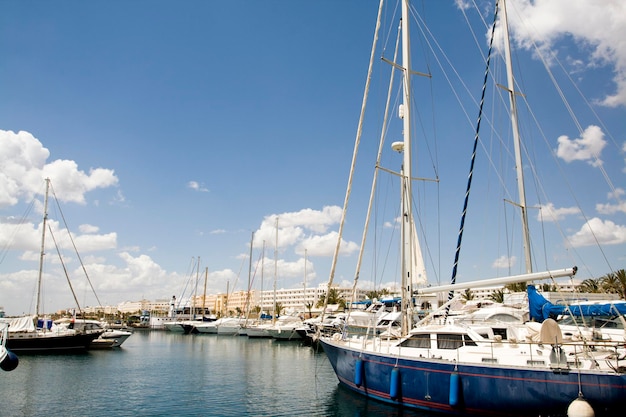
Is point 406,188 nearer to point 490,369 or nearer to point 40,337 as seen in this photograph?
point 490,369

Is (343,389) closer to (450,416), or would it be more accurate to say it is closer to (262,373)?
(450,416)

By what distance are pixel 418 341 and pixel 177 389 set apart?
15.4m

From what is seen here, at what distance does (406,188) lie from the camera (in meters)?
23.4

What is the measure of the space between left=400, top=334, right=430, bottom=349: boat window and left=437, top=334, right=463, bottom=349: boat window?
0.53 m

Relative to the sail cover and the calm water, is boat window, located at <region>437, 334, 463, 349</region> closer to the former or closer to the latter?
the calm water

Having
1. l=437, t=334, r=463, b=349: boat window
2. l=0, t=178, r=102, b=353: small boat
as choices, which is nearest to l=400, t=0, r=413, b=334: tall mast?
l=437, t=334, r=463, b=349: boat window

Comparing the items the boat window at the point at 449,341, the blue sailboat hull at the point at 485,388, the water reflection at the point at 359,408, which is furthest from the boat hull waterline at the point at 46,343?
the boat window at the point at 449,341

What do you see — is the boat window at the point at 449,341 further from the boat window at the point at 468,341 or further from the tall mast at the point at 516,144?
the tall mast at the point at 516,144

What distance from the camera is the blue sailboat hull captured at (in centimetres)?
1437

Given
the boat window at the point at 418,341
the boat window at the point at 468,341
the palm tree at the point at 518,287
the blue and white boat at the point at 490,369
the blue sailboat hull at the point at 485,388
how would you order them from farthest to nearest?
the palm tree at the point at 518,287, the boat window at the point at 418,341, the boat window at the point at 468,341, the blue and white boat at the point at 490,369, the blue sailboat hull at the point at 485,388

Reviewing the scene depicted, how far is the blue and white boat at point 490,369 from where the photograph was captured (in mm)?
14602

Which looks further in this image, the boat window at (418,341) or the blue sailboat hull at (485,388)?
the boat window at (418,341)

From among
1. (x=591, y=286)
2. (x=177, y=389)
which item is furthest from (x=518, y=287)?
(x=177, y=389)

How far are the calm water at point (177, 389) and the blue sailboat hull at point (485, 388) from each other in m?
1.08
